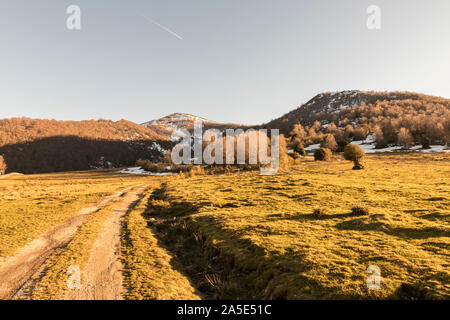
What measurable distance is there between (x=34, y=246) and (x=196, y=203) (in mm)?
15574

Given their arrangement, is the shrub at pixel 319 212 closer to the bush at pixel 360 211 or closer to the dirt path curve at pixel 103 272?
the bush at pixel 360 211

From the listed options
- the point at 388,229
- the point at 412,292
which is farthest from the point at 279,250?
the point at 388,229

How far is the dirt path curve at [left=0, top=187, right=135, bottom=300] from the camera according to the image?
10531 millimetres

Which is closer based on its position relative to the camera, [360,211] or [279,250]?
[279,250]

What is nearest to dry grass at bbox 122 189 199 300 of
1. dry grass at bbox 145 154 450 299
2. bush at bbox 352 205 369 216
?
dry grass at bbox 145 154 450 299

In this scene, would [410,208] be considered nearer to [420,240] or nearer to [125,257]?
[420,240]

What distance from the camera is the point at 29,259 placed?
13766 mm

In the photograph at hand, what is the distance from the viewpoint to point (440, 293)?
7719mm

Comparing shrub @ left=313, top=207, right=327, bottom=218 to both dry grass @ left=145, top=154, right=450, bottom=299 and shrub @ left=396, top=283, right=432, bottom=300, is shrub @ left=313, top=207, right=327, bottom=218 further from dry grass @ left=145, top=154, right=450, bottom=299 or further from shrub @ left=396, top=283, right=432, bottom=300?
shrub @ left=396, top=283, right=432, bottom=300

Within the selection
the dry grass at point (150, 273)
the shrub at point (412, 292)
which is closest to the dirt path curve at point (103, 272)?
the dry grass at point (150, 273)

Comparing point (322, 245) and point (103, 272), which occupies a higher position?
point (322, 245)

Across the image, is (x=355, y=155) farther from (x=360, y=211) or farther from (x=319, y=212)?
(x=319, y=212)

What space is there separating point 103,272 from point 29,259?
6.62m
